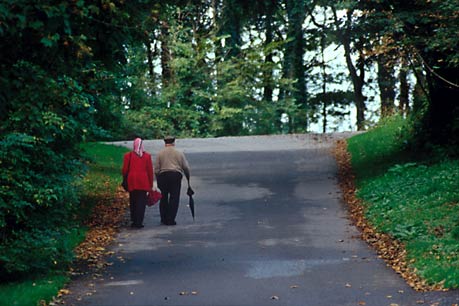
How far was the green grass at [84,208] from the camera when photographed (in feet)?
38.3

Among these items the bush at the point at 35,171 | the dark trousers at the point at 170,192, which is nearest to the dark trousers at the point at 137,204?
the dark trousers at the point at 170,192

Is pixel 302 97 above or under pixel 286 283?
above

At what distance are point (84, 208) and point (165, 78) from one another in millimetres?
29278

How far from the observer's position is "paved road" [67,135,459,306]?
1200 cm

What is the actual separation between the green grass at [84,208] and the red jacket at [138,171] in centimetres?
77

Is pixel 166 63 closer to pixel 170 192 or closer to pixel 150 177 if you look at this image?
pixel 170 192

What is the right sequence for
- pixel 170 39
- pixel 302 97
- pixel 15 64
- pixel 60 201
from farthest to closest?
pixel 302 97 → pixel 170 39 → pixel 60 201 → pixel 15 64

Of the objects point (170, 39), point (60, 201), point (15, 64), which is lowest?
point (60, 201)

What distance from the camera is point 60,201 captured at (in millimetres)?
14820

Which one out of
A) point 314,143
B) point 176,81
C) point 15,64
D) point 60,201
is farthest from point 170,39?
point 15,64

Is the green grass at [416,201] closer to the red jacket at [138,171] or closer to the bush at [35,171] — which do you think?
the red jacket at [138,171]

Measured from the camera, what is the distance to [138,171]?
1841cm

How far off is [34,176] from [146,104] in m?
34.2

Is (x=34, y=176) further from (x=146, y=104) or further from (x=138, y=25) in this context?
(x=146, y=104)
